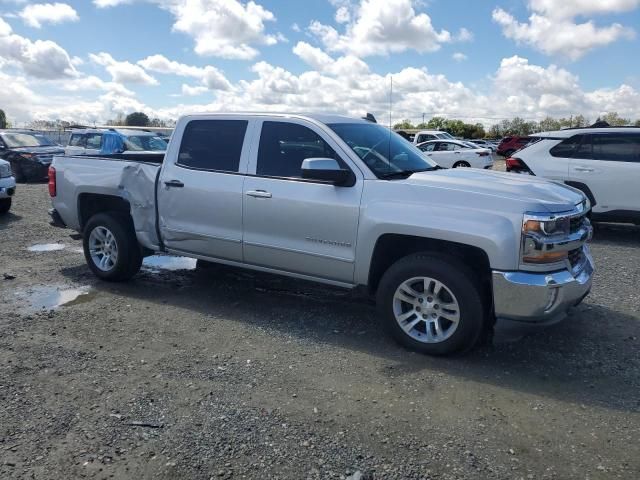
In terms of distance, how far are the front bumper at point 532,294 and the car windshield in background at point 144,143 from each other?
14362mm

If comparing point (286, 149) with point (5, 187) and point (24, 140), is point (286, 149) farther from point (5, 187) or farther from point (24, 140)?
point (24, 140)

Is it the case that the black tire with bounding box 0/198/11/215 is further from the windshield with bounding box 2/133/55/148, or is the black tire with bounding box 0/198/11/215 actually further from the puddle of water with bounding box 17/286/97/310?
the windshield with bounding box 2/133/55/148

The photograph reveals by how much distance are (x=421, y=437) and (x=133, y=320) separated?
3.10 metres

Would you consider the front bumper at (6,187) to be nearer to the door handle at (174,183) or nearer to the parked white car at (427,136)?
the door handle at (174,183)

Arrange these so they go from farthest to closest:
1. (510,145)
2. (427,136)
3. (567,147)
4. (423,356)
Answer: (510,145), (427,136), (567,147), (423,356)

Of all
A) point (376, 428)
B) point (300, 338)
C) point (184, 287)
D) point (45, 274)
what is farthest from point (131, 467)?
point (45, 274)

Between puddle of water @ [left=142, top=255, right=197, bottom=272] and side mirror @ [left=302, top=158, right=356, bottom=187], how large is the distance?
3019 mm

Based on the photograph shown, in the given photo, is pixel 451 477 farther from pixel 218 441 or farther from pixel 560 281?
pixel 560 281

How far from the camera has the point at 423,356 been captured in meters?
4.49

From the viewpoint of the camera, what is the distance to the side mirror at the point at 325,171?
15.0 feet

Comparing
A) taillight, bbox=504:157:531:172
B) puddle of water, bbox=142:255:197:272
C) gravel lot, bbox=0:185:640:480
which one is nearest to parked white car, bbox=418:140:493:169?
taillight, bbox=504:157:531:172

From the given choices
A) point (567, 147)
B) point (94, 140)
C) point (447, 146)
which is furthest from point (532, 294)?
point (447, 146)

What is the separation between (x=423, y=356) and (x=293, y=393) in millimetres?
1175

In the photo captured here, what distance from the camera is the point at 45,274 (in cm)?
688
